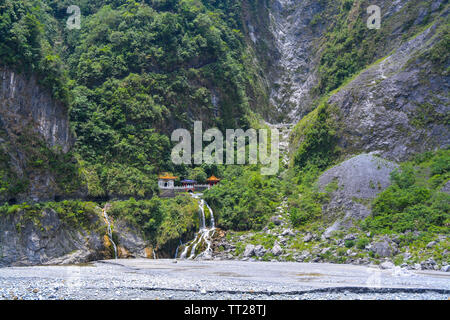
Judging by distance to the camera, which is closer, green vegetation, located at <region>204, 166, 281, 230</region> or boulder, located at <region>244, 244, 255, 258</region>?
boulder, located at <region>244, 244, 255, 258</region>

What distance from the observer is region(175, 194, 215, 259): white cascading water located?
34.2m

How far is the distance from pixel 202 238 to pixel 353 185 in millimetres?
14521

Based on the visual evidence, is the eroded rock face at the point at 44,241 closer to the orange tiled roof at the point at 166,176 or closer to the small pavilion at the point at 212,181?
the orange tiled roof at the point at 166,176

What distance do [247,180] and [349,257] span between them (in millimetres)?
17476

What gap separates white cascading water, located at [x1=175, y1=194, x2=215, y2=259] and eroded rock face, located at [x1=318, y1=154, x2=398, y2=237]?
10.3 m

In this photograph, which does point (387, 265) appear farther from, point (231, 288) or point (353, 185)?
point (231, 288)

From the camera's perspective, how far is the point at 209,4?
7194 centimetres

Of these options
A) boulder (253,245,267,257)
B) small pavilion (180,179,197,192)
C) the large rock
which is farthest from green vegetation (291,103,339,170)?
the large rock

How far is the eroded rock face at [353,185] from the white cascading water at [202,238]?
33.8 feet

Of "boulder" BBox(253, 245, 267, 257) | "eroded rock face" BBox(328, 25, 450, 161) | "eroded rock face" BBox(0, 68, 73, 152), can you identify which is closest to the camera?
"eroded rock face" BBox(0, 68, 73, 152)

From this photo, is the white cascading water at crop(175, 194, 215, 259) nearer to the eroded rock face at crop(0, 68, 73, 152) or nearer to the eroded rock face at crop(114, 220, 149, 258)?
the eroded rock face at crop(114, 220, 149, 258)

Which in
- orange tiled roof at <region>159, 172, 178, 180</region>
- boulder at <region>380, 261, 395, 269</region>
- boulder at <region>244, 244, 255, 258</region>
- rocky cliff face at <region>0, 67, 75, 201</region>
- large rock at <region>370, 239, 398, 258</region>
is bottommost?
boulder at <region>244, 244, 255, 258</region>
